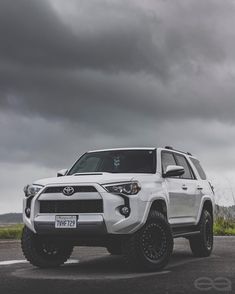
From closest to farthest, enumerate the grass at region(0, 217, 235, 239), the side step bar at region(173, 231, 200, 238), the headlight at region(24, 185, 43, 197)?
the headlight at region(24, 185, 43, 197) < the side step bar at region(173, 231, 200, 238) < the grass at region(0, 217, 235, 239)

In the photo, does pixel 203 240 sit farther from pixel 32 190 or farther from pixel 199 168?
pixel 32 190

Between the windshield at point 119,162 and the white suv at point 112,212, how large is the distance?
17 millimetres

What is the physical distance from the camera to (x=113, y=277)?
816 centimetres

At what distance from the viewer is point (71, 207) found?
8.88 meters

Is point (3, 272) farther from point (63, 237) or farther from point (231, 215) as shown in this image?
point (231, 215)

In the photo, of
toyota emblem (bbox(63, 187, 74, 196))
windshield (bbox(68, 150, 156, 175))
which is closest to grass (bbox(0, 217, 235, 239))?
windshield (bbox(68, 150, 156, 175))

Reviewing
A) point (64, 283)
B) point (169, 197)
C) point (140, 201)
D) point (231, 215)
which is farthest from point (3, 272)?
point (231, 215)

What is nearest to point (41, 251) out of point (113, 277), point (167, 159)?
point (113, 277)

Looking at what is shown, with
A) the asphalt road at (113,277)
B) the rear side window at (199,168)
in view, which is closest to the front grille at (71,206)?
the asphalt road at (113,277)

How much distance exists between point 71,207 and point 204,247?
3.64 metres

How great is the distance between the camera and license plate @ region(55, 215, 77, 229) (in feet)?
28.7

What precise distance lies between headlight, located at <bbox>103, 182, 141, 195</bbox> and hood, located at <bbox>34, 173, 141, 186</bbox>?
2.9 inches

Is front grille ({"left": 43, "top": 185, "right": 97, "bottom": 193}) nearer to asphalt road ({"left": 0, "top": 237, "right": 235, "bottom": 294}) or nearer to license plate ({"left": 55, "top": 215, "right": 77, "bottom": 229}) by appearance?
license plate ({"left": 55, "top": 215, "right": 77, "bottom": 229})

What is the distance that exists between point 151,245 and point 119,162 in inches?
73.8
